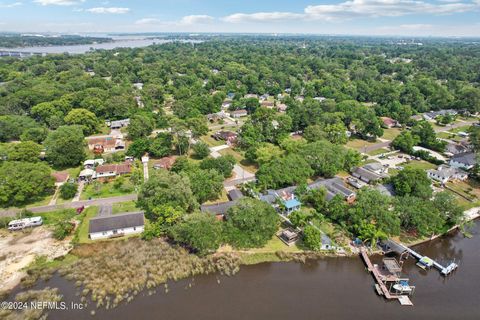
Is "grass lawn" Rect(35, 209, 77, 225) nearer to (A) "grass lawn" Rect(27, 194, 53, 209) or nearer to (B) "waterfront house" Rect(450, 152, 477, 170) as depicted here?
(A) "grass lawn" Rect(27, 194, 53, 209)

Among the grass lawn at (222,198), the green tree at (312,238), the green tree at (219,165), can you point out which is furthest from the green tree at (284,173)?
the green tree at (312,238)

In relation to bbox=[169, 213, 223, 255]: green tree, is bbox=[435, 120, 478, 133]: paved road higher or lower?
higher

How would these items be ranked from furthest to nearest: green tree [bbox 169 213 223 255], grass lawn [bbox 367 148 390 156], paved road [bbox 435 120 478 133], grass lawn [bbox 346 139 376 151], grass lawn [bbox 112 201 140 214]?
paved road [bbox 435 120 478 133] → grass lawn [bbox 346 139 376 151] → grass lawn [bbox 367 148 390 156] → grass lawn [bbox 112 201 140 214] → green tree [bbox 169 213 223 255]

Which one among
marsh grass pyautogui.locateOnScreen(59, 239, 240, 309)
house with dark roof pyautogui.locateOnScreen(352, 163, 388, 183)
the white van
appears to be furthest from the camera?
house with dark roof pyautogui.locateOnScreen(352, 163, 388, 183)

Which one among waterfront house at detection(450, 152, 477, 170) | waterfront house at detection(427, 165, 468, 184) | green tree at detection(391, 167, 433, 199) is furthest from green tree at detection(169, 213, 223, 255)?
waterfront house at detection(450, 152, 477, 170)

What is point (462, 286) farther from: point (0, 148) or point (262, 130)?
point (0, 148)

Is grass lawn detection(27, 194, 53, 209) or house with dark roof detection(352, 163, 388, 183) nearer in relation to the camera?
grass lawn detection(27, 194, 53, 209)

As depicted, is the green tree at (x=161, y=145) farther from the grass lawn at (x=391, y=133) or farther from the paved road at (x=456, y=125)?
the paved road at (x=456, y=125)
